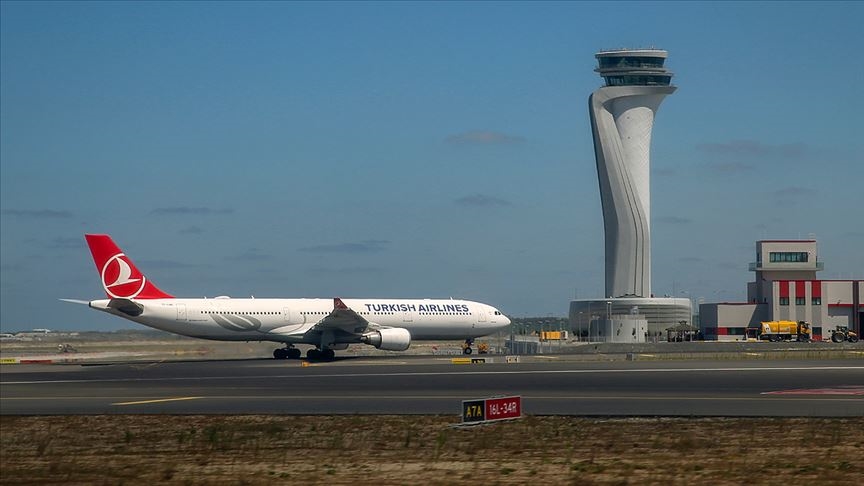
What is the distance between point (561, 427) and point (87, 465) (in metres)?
10.2

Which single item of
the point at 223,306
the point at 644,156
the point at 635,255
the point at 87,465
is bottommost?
the point at 87,465

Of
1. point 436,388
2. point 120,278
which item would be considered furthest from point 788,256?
point 436,388

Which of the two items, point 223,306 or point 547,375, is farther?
point 223,306

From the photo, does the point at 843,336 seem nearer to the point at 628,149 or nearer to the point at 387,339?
the point at 628,149

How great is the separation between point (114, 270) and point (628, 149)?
181 feet

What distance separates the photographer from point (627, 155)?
96625mm

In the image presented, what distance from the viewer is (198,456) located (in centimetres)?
2077

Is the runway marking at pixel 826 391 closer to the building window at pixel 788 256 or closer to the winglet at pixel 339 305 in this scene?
the winglet at pixel 339 305

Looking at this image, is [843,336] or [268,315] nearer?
[268,315]

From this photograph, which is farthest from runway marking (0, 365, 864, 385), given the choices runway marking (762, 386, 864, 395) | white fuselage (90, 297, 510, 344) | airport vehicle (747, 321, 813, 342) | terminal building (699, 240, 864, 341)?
terminal building (699, 240, 864, 341)

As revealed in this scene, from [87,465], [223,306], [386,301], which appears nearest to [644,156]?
[386,301]

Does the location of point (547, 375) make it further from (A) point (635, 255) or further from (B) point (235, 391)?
(A) point (635, 255)

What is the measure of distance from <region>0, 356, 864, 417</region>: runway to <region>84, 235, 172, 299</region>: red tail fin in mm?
4117

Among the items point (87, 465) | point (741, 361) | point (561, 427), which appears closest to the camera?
point (87, 465)
